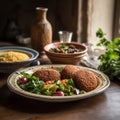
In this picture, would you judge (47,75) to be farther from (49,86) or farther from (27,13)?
(27,13)

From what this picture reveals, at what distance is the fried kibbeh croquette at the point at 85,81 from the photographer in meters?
1.11

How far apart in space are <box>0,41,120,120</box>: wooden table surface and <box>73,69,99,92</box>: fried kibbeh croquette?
2.0 inches

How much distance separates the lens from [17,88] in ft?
3.55

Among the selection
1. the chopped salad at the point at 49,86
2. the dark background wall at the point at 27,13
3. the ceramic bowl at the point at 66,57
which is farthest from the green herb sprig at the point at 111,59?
the dark background wall at the point at 27,13

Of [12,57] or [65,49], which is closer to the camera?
[12,57]

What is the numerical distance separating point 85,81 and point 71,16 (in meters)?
1.34

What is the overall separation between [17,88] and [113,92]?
1.29ft

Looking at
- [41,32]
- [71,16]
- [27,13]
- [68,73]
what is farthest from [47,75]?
[27,13]

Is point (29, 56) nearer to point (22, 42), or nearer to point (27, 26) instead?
point (22, 42)

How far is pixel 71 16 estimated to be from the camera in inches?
94.2

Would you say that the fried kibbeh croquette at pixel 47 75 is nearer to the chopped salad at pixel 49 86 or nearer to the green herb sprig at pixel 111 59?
the chopped salad at pixel 49 86

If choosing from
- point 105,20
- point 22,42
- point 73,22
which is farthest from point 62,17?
point 22,42

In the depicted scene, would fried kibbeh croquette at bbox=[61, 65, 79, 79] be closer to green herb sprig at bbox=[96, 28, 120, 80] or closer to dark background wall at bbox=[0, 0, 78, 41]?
green herb sprig at bbox=[96, 28, 120, 80]

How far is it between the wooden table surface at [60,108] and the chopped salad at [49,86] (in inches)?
1.8
